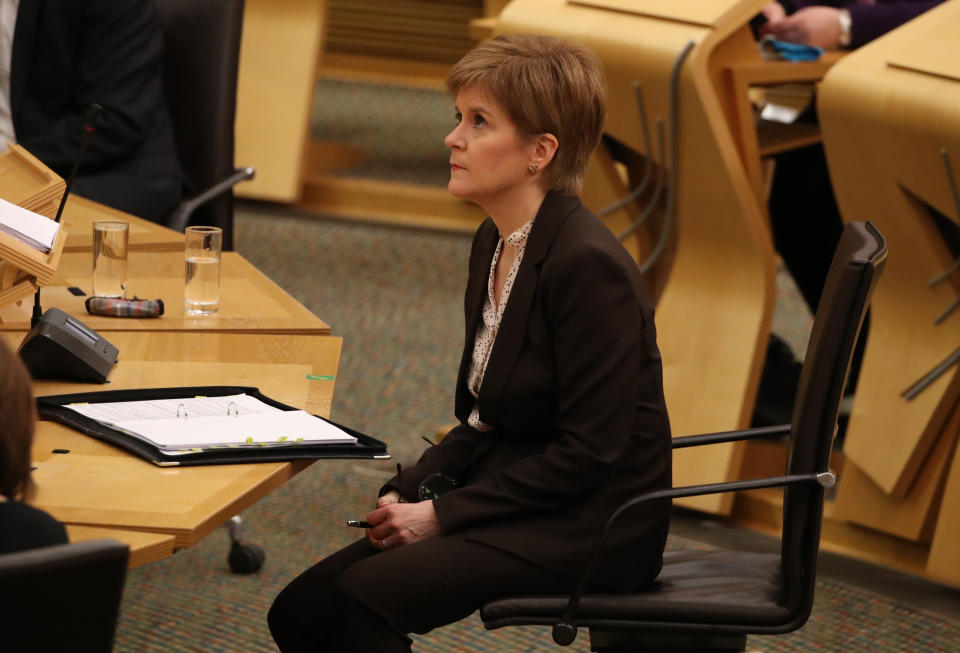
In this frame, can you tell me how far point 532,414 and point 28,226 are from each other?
31.2 inches

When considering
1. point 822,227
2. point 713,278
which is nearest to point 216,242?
point 713,278

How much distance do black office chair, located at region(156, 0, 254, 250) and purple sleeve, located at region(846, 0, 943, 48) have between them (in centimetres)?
162

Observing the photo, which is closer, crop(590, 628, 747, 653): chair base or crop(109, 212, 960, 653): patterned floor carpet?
crop(590, 628, 747, 653): chair base

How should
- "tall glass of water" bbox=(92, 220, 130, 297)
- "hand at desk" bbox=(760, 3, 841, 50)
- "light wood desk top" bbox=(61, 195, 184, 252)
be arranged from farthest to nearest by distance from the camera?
"hand at desk" bbox=(760, 3, 841, 50)
"light wood desk top" bbox=(61, 195, 184, 252)
"tall glass of water" bbox=(92, 220, 130, 297)

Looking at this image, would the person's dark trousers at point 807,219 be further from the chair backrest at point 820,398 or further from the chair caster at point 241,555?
the chair backrest at point 820,398

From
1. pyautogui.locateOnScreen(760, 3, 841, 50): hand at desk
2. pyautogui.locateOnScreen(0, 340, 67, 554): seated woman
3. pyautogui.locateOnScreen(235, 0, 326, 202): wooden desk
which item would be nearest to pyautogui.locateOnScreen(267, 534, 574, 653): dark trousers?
pyautogui.locateOnScreen(0, 340, 67, 554): seated woman

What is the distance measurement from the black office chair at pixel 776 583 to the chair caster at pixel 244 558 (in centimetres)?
129

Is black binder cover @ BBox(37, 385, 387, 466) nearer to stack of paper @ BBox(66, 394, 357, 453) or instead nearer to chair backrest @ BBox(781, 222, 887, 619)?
stack of paper @ BBox(66, 394, 357, 453)

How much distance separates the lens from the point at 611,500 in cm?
184

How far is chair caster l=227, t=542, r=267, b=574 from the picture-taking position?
118 inches

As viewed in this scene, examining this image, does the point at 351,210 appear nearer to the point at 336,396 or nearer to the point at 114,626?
the point at 336,396

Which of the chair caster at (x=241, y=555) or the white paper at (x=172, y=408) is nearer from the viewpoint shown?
the white paper at (x=172, y=408)

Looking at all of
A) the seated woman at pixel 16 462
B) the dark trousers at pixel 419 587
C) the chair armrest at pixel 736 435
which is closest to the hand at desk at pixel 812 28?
the chair armrest at pixel 736 435

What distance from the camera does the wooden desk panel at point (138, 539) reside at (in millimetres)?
1408
